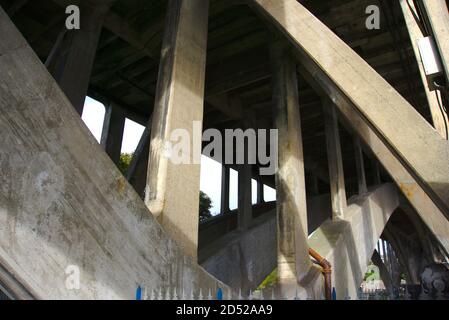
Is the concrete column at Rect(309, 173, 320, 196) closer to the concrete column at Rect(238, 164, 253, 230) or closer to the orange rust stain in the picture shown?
the concrete column at Rect(238, 164, 253, 230)

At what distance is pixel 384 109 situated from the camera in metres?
3.58

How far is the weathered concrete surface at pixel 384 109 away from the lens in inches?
131

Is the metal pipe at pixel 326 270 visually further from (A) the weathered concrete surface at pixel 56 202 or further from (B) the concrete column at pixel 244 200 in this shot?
(A) the weathered concrete surface at pixel 56 202

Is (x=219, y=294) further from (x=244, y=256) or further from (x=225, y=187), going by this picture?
(x=225, y=187)

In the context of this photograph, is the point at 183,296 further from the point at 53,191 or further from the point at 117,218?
the point at 53,191

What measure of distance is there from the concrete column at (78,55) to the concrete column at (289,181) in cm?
383

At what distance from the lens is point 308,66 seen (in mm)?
8039

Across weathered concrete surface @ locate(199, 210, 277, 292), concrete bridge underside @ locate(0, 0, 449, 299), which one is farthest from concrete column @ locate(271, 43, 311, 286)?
weathered concrete surface @ locate(199, 210, 277, 292)

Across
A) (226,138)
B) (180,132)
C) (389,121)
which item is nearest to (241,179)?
(226,138)

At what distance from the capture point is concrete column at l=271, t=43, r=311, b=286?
6.86 m

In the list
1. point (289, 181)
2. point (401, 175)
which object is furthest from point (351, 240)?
point (401, 175)

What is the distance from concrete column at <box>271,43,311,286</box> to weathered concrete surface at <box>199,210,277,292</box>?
3.97 meters

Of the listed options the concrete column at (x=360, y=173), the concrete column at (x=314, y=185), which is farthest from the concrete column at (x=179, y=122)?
the concrete column at (x=314, y=185)

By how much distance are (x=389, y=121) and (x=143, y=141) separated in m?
6.00
